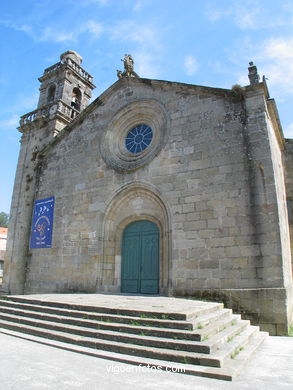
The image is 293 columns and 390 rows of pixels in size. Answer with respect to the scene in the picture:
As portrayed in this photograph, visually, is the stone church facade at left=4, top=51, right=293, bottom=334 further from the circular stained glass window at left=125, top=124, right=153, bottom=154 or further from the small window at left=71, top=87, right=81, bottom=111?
the small window at left=71, top=87, right=81, bottom=111

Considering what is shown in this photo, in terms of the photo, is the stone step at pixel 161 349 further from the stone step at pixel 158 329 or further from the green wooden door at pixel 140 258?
the green wooden door at pixel 140 258

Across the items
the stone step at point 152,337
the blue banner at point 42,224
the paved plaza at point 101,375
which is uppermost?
the blue banner at point 42,224

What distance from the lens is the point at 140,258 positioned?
952 cm

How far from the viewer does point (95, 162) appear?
11.0 meters

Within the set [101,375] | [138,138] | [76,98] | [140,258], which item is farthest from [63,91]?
[101,375]

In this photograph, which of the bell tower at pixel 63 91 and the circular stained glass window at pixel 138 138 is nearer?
the circular stained glass window at pixel 138 138

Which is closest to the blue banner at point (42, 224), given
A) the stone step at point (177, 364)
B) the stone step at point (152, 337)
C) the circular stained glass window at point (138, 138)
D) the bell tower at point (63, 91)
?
the bell tower at point (63, 91)

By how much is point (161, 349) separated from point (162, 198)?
523 centimetres

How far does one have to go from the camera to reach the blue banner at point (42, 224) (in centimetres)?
1141

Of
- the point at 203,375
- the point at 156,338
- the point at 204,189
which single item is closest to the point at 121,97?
the point at 204,189

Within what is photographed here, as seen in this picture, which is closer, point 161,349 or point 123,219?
point 161,349

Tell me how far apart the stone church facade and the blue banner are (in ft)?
0.36

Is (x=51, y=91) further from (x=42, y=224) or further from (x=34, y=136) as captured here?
(x=42, y=224)

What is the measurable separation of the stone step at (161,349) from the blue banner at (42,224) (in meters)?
5.93
